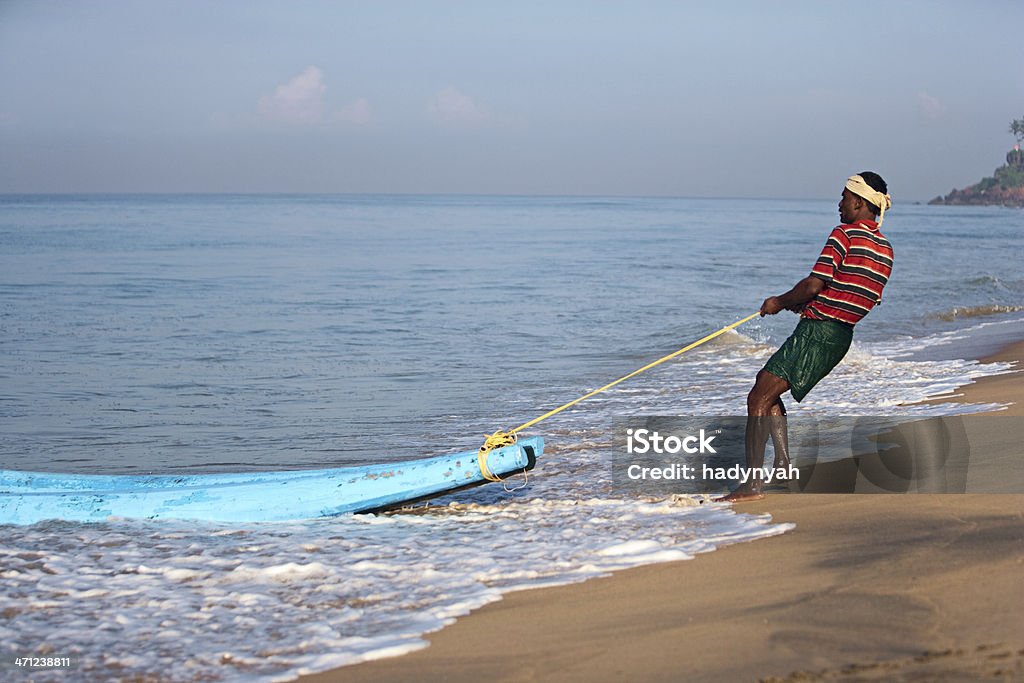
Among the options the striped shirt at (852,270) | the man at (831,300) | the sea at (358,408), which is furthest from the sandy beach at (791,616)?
the striped shirt at (852,270)

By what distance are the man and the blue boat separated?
121cm

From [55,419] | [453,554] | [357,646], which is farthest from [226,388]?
[357,646]

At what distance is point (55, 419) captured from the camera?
30.2 ft

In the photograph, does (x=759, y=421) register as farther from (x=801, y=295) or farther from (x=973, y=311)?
(x=973, y=311)

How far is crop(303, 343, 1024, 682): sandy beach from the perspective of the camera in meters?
3.14

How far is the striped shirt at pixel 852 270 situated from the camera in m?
4.85

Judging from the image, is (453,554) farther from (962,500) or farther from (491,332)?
(491,332)

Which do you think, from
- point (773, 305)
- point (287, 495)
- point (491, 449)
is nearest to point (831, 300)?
point (773, 305)

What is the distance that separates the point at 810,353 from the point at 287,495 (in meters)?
2.80

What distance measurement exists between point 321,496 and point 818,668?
10.1 ft

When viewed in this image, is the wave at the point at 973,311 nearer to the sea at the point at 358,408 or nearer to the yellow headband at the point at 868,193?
the sea at the point at 358,408

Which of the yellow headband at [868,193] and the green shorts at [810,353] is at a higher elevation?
the yellow headband at [868,193]

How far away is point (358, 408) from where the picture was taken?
9.73 m

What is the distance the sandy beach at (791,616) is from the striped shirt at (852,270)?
0.99 meters
